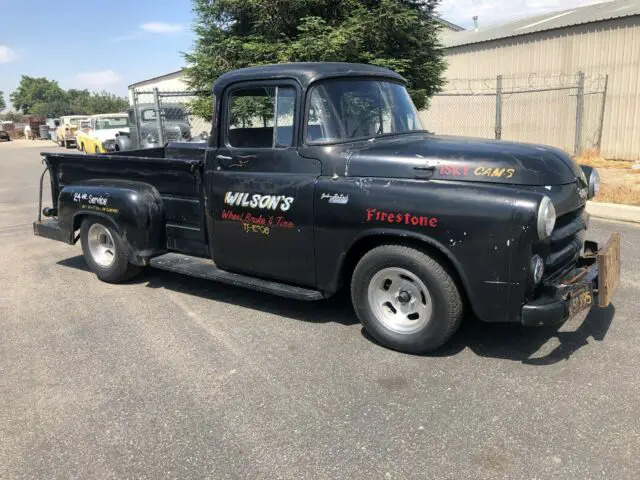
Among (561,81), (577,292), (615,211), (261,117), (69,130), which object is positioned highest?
(561,81)

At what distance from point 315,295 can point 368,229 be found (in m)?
0.75

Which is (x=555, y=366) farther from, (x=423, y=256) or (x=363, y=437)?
(x=363, y=437)

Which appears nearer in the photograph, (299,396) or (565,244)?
(299,396)

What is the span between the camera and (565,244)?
3.97m

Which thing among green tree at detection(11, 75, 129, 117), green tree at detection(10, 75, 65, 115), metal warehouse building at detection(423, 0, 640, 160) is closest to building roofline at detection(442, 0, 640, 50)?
metal warehouse building at detection(423, 0, 640, 160)

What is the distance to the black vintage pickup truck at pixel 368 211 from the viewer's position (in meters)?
3.54

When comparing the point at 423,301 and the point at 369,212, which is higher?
the point at 369,212

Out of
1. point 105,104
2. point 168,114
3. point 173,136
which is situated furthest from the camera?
point 105,104

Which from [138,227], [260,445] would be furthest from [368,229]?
[138,227]

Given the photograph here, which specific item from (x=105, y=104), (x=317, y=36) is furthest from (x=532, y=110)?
(x=105, y=104)

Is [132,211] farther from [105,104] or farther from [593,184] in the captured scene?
[105,104]

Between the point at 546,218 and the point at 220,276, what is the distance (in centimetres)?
271

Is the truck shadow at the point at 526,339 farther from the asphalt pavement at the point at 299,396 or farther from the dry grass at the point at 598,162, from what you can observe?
the dry grass at the point at 598,162

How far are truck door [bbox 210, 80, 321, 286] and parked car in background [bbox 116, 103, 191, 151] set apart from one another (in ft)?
39.4
